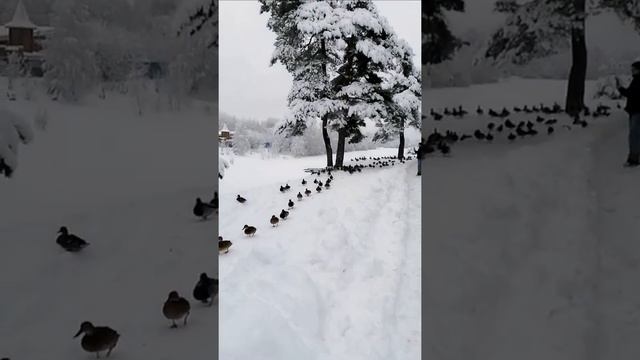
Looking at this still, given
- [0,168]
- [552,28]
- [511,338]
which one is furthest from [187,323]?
[552,28]

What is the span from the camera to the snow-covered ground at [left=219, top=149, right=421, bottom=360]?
1965mm

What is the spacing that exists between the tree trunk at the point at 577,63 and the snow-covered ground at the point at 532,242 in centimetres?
5

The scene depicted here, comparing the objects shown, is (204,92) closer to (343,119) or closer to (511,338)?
(511,338)

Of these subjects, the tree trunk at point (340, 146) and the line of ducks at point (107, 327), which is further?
the tree trunk at point (340, 146)

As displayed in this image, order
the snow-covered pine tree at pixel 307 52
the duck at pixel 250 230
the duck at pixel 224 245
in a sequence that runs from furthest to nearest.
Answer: the snow-covered pine tree at pixel 307 52 < the duck at pixel 250 230 < the duck at pixel 224 245

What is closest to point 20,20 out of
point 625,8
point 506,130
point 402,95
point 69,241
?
point 69,241

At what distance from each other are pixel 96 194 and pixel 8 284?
1.70 ft

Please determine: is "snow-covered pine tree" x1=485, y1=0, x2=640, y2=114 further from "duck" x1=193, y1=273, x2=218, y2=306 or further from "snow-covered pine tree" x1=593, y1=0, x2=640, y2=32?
"duck" x1=193, y1=273, x2=218, y2=306

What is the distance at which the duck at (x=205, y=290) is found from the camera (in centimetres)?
191

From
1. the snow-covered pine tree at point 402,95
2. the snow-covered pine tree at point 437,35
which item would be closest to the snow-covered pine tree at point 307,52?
the snow-covered pine tree at point 402,95

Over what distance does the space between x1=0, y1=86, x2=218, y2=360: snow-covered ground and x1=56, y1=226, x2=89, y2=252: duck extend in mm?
25

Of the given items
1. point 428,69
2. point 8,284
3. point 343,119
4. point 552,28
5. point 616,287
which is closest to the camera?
point 616,287

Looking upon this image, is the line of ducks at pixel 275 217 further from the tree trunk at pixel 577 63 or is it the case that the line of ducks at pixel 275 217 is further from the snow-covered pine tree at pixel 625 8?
the snow-covered pine tree at pixel 625 8

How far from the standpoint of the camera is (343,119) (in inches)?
258
